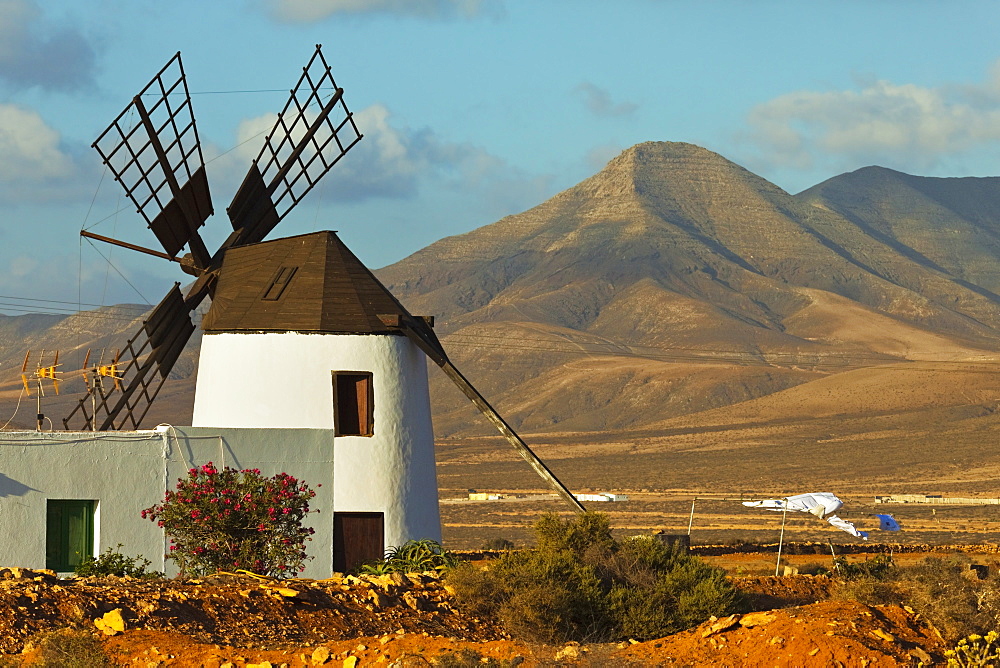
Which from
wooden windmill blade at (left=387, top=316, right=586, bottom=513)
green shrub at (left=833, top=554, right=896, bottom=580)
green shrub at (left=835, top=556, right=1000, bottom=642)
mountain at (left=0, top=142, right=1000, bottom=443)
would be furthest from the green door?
mountain at (left=0, top=142, right=1000, bottom=443)

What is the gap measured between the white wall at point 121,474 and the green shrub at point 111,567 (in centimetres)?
33

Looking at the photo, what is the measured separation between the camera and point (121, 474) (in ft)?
67.3

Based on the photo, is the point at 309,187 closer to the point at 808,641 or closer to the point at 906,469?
the point at 808,641

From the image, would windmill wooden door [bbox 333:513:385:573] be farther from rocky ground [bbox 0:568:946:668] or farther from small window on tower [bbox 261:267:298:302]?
rocky ground [bbox 0:568:946:668]

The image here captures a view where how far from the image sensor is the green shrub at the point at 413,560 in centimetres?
2167

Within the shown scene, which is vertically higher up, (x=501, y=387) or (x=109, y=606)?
(x=501, y=387)

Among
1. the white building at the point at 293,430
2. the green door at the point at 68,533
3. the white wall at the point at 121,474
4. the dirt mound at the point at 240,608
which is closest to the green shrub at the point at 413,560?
the white building at the point at 293,430

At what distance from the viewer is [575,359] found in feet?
516

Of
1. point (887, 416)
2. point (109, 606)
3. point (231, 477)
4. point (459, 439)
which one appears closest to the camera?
point (109, 606)

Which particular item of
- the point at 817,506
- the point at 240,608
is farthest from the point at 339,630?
the point at 817,506

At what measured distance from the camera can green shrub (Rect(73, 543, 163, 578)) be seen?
1944cm

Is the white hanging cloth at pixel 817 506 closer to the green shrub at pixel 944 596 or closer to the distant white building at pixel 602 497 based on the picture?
the green shrub at pixel 944 596

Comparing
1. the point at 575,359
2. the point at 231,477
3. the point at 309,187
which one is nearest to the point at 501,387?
the point at 575,359

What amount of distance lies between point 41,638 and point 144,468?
689cm
